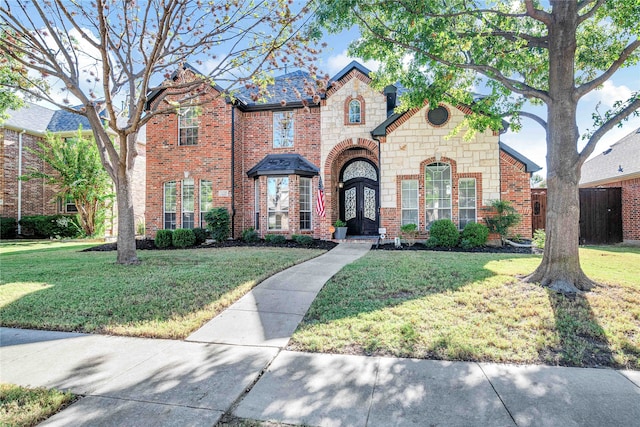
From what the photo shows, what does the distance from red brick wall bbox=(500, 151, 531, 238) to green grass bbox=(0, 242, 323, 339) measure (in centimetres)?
782

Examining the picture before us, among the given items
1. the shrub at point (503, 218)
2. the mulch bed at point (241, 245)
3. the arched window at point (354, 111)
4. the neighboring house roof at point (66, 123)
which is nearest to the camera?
the shrub at point (503, 218)

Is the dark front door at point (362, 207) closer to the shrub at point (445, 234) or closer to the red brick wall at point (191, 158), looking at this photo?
the shrub at point (445, 234)

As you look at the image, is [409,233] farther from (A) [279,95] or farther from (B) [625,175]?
(B) [625,175]

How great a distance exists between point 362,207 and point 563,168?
366 inches

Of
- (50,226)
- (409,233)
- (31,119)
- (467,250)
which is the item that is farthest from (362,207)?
(31,119)

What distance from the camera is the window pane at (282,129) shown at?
14.9 metres

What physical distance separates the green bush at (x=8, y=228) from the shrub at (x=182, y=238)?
36.8 ft

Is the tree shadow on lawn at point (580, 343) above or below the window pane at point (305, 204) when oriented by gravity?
below

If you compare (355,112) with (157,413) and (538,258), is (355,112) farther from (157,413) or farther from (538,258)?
(157,413)

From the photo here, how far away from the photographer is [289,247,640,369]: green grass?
3.73 m

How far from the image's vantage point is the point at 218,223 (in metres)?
13.7

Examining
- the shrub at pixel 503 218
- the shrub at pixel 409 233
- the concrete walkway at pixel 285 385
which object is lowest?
the concrete walkway at pixel 285 385

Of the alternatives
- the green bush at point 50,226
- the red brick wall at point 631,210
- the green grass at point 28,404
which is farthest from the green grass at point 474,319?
the green bush at point 50,226

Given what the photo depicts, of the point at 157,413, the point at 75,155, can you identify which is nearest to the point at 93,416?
the point at 157,413
